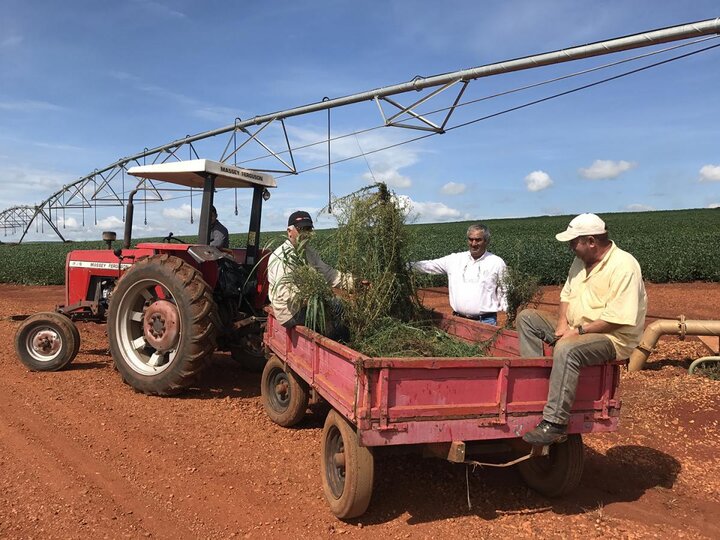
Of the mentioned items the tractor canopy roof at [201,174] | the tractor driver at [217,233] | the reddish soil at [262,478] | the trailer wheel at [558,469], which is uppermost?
the tractor canopy roof at [201,174]

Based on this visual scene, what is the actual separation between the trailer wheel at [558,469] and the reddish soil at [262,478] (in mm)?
90

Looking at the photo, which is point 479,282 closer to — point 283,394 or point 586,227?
point 586,227

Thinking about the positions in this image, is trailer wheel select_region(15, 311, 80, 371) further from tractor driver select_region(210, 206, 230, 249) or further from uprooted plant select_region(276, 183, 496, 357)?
uprooted plant select_region(276, 183, 496, 357)

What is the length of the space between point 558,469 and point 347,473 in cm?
140

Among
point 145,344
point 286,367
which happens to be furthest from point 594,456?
point 145,344

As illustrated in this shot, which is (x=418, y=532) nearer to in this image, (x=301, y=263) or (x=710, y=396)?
(x=301, y=263)

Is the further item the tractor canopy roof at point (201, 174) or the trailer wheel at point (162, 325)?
the tractor canopy roof at point (201, 174)

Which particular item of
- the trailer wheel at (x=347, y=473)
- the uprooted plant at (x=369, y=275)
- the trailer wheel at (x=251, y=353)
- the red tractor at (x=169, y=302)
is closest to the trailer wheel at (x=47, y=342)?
Answer: the red tractor at (x=169, y=302)

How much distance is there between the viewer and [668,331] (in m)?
6.29

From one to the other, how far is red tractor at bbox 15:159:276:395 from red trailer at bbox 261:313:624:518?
183 cm

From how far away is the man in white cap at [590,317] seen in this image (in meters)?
3.03

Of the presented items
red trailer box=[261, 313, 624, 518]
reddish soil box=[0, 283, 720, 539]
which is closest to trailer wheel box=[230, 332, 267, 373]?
reddish soil box=[0, 283, 720, 539]

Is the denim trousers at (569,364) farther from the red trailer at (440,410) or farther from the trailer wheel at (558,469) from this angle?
the trailer wheel at (558,469)

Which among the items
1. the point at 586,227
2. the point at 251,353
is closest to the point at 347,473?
the point at 586,227
